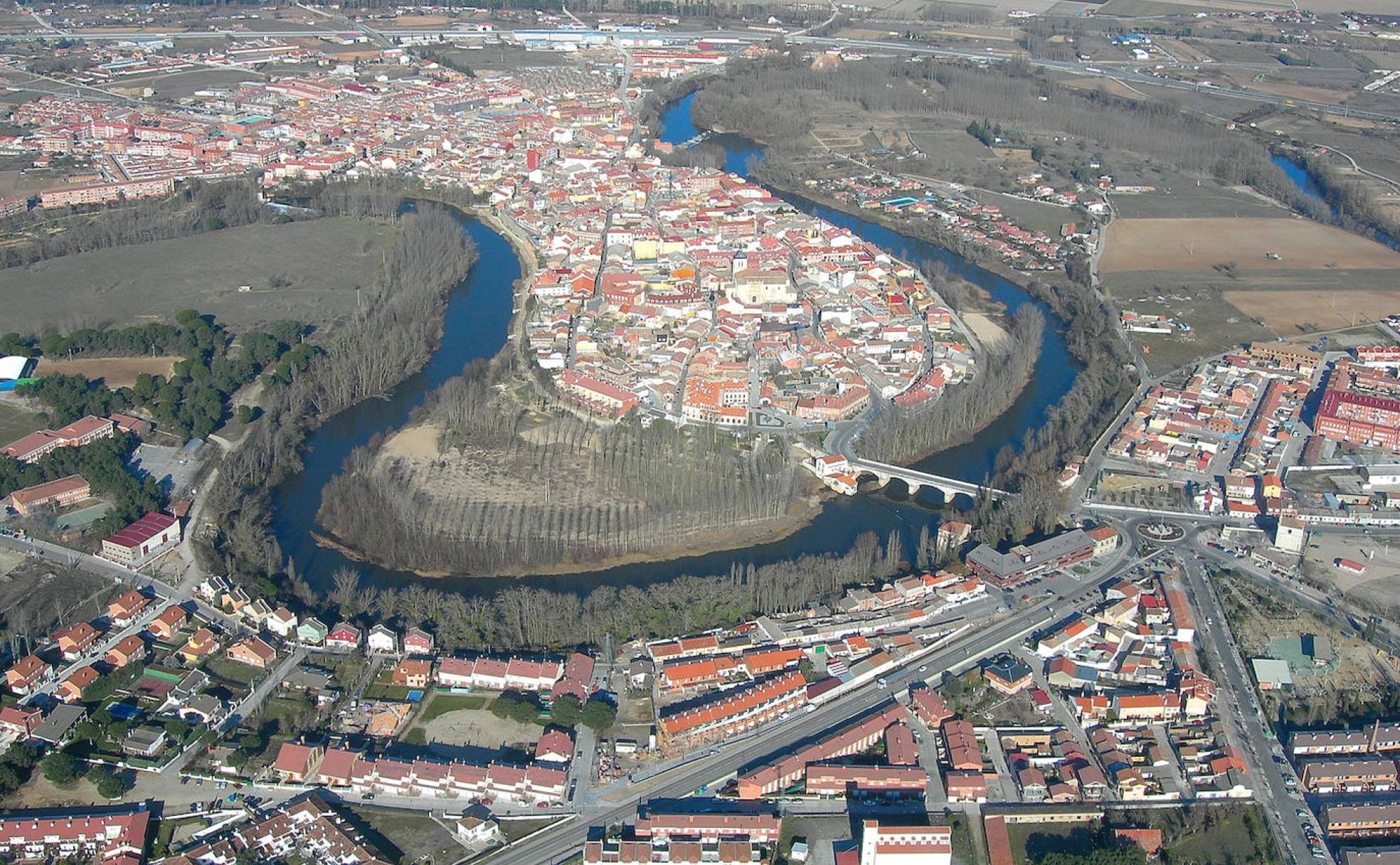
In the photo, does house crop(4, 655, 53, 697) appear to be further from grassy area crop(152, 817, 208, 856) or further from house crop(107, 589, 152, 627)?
grassy area crop(152, 817, 208, 856)

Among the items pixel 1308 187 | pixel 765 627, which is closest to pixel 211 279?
pixel 765 627

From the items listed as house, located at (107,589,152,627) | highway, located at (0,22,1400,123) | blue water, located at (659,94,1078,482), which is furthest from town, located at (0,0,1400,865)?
highway, located at (0,22,1400,123)

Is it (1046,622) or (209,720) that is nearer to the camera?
(209,720)

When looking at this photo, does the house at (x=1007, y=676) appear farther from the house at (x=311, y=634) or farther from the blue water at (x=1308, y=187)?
the blue water at (x=1308, y=187)

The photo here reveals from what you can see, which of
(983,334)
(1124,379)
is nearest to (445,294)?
→ (983,334)

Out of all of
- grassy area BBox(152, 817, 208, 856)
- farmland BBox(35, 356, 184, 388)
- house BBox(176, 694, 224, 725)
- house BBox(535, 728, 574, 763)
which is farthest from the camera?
farmland BBox(35, 356, 184, 388)

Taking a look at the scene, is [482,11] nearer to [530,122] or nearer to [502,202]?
[530,122]

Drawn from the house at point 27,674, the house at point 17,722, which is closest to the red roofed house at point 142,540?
the house at point 27,674
